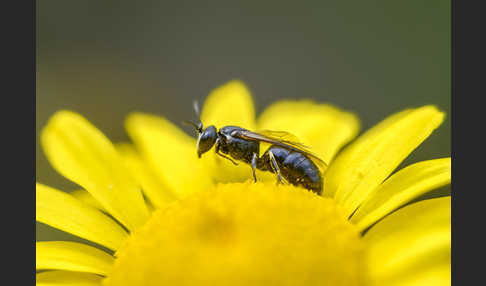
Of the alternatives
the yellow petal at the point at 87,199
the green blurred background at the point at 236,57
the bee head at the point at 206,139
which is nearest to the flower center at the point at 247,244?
the bee head at the point at 206,139

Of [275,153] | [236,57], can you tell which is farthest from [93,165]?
[236,57]

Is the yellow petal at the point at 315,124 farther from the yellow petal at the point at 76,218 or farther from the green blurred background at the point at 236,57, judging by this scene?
the yellow petal at the point at 76,218

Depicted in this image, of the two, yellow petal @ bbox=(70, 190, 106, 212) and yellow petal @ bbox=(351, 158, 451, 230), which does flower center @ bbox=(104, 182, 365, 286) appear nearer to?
yellow petal @ bbox=(351, 158, 451, 230)

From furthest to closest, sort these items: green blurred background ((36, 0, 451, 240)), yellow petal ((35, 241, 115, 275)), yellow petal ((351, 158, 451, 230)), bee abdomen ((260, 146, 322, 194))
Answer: green blurred background ((36, 0, 451, 240)), bee abdomen ((260, 146, 322, 194)), yellow petal ((35, 241, 115, 275)), yellow petal ((351, 158, 451, 230))

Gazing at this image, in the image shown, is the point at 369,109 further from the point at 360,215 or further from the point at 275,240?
the point at 275,240

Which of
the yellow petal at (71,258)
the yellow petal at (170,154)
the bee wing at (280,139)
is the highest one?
the yellow petal at (170,154)

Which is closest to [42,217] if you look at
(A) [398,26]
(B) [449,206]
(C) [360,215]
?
(C) [360,215]

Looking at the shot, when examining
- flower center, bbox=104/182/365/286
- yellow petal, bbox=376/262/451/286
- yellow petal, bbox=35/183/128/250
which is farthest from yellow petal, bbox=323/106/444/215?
yellow petal, bbox=35/183/128/250

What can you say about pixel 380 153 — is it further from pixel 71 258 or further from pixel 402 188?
pixel 71 258
